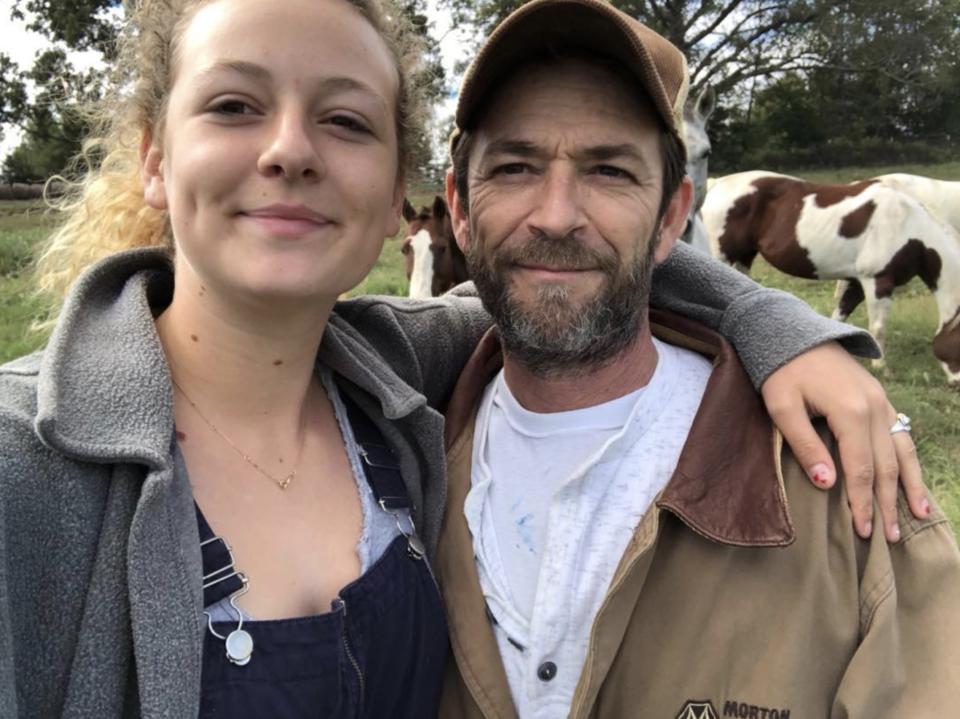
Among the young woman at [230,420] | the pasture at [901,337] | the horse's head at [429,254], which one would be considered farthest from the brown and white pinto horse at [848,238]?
the young woman at [230,420]

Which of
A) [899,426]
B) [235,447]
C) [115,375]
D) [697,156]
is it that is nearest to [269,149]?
[115,375]

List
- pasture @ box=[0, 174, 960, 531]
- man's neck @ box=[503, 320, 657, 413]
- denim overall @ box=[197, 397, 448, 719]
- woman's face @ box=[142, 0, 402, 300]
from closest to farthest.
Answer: denim overall @ box=[197, 397, 448, 719]
woman's face @ box=[142, 0, 402, 300]
man's neck @ box=[503, 320, 657, 413]
pasture @ box=[0, 174, 960, 531]

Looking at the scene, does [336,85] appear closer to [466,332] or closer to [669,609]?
[466,332]

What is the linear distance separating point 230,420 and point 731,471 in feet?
3.07

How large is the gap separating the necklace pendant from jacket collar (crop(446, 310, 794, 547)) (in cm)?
73

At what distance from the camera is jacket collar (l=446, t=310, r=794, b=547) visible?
4.45 ft

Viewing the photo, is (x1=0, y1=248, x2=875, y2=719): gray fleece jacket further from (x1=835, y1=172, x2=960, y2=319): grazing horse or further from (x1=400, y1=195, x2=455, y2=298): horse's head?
(x1=835, y1=172, x2=960, y2=319): grazing horse

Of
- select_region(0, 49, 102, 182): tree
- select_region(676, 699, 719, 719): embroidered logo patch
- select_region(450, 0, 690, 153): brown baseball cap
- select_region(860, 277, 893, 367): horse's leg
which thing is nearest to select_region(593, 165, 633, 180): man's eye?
select_region(450, 0, 690, 153): brown baseball cap

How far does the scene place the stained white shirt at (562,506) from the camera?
4.74 feet

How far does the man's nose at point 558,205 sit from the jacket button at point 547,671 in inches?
33.0

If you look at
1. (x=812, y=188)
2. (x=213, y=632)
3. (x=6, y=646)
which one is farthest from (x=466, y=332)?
(x=812, y=188)

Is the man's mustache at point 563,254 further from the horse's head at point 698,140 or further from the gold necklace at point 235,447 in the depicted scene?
the horse's head at point 698,140

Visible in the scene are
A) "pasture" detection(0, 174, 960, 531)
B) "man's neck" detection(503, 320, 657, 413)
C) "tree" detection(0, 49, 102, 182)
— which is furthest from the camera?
"tree" detection(0, 49, 102, 182)

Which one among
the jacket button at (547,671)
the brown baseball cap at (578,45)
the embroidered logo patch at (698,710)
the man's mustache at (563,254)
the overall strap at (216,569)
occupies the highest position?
the brown baseball cap at (578,45)
